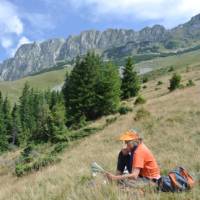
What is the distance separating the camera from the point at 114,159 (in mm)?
13234

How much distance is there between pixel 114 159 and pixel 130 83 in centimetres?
3696

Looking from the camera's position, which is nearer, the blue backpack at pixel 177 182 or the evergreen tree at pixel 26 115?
the blue backpack at pixel 177 182

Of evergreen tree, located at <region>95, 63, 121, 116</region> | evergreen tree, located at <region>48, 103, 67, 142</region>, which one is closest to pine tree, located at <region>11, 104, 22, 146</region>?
evergreen tree, located at <region>48, 103, 67, 142</region>

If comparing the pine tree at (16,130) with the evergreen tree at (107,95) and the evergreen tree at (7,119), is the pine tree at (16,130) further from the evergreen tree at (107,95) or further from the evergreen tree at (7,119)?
the evergreen tree at (107,95)

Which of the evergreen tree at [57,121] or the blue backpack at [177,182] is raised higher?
the evergreen tree at [57,121]

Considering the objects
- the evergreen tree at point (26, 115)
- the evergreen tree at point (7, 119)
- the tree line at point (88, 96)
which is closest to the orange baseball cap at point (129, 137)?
the tree line at point (88, 96)

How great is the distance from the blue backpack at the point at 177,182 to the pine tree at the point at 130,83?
42050 millimetres

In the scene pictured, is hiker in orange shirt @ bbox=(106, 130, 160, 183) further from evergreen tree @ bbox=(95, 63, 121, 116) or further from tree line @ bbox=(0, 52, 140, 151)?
evergreen tree @ bbox=(95, 63, 121, 116)

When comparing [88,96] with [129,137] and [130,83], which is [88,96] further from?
[129,137]

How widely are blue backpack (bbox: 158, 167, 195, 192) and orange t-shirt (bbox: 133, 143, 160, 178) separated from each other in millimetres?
550

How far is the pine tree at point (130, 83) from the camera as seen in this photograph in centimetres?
4934

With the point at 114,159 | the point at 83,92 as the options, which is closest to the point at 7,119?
the point at 83,92

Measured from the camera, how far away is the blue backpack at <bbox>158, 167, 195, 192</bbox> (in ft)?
22.4

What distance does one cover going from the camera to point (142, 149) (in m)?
7.62
